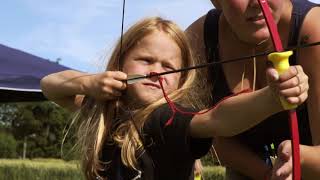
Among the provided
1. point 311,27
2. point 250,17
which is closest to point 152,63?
point 250,17

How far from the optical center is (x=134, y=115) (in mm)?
1257

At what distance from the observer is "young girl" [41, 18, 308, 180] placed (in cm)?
108

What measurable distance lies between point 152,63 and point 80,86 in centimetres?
18

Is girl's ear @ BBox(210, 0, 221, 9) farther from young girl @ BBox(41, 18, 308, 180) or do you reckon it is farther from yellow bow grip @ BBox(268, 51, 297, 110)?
yellow bow grip @ BBox(268, 51, 297, 110)

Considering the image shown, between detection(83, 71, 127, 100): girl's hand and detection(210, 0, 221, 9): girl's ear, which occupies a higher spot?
detection(210, 0, 221, 9): girl's ear

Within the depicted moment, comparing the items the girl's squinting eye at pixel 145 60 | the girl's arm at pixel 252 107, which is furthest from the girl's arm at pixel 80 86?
the girl's arm at pixel 252 107

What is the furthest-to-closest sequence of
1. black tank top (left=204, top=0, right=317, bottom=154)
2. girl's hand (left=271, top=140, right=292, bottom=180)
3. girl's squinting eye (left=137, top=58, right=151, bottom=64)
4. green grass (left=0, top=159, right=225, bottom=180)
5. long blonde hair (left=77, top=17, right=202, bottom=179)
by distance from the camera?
green grass (left=0, top=159, right=225, bottom=180) → black tank top (left=204, top=0, right=317, bottom=154) → girl's squinting eye (left=137, top=58, right=151, bottom=64) → long blonde hair (left=77, top=17, right=202, bottom=179) → girl's hand (left=271, top=140, right=292, bottom=180)

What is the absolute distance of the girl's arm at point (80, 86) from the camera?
124 cm

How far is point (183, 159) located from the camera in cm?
116

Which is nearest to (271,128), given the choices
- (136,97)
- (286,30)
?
(286,30)

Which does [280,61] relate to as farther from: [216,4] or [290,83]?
[216,4]

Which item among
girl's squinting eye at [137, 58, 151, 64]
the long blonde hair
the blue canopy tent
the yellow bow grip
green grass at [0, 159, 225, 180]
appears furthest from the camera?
green grass at [0, 159, 225, 180]

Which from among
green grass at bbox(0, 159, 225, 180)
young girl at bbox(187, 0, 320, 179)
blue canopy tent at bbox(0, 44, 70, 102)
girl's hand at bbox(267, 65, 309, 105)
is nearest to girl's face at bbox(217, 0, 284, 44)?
young girl at bbox(187, 0, 320, 179)

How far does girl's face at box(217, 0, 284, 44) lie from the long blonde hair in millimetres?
146
